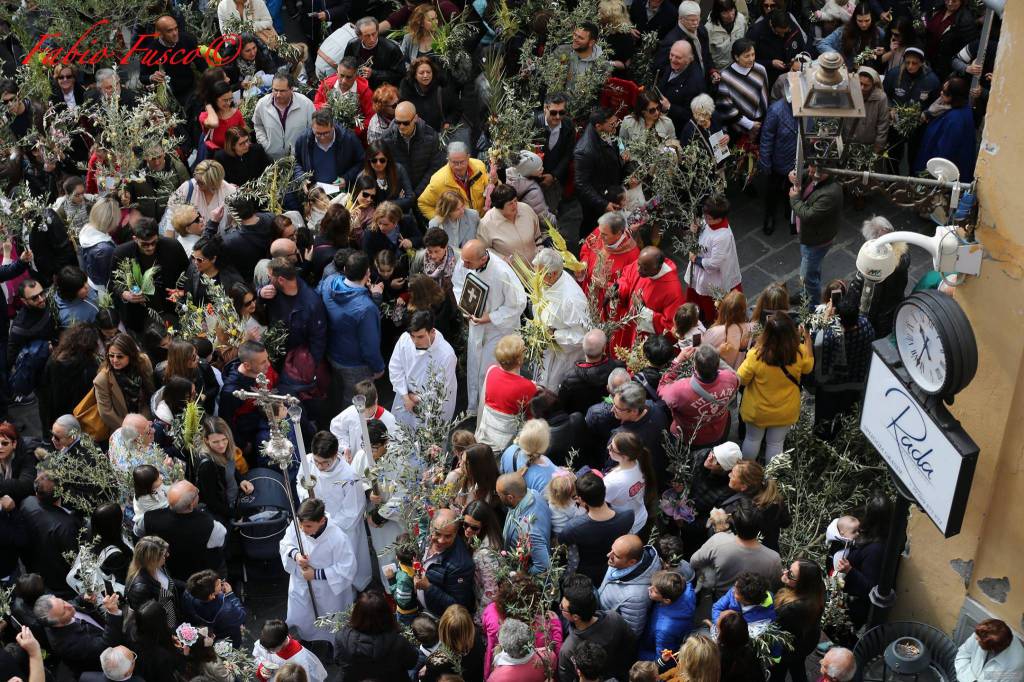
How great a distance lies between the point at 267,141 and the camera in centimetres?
1262

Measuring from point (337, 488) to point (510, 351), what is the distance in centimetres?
155

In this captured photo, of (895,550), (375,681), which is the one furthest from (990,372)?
(375,681)

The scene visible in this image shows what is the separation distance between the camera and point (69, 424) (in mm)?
9586

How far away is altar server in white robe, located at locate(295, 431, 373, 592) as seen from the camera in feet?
29.1

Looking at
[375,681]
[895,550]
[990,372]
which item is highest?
[990,372]

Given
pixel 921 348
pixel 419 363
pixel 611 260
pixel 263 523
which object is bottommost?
pixel 263 523

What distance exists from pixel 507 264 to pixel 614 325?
1.11m

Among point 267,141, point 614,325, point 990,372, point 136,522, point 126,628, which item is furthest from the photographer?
point 267,141

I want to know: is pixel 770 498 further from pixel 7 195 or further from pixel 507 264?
pixel 7 195

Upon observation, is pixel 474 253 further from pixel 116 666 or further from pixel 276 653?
pixel 116 666

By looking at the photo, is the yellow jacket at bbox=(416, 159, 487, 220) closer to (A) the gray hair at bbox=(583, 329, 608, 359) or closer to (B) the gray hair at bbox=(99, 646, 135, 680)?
(A) the gray hair at bbox=(583, 329, 608, 359)

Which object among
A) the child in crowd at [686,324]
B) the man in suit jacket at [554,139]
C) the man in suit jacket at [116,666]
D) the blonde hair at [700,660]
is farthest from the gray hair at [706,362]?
the man in suit jacket at [116,666]

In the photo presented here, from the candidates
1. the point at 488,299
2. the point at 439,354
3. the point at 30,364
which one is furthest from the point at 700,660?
the point at 30,364

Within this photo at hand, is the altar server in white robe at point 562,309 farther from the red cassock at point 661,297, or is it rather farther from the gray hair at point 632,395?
the gray hair at point 632,395
